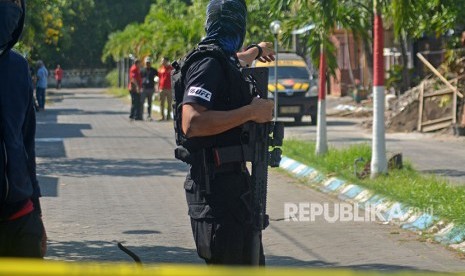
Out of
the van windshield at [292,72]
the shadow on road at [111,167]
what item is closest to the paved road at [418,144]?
the van windshield at [292,72]

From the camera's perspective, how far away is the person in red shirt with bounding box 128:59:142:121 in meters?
31.6

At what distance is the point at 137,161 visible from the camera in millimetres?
18531

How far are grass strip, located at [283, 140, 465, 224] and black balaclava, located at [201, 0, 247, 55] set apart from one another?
513 centimetres

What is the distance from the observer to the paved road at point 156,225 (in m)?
9.37

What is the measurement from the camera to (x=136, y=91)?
31594 millimetres

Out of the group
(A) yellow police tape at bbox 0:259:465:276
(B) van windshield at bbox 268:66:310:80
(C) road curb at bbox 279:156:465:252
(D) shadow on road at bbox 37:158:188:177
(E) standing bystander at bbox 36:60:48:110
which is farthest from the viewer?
(E) standing bystander at bbox 36:60:48:110

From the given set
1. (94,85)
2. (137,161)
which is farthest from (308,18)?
(94,85)

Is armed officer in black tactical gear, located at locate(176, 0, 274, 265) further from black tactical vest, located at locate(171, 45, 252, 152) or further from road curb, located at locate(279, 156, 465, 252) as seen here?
road curb, located at locate(279, 156, 465, 252)

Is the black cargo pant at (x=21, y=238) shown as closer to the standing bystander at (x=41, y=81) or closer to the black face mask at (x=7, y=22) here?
the black face mask at (x=7, y=22)

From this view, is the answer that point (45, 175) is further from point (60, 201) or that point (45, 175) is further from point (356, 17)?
point (356, 17)

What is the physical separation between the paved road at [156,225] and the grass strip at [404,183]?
0.47 m

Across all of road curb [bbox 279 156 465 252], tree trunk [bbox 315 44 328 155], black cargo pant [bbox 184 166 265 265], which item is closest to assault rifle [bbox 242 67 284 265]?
black cargo pant [bbox 184 166 265 265]

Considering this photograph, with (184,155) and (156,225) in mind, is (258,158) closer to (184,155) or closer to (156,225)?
(184,155)

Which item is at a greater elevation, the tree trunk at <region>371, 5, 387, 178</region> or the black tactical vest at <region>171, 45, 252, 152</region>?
the black tactical vest at <region>171, 45, 252, 152</region>
